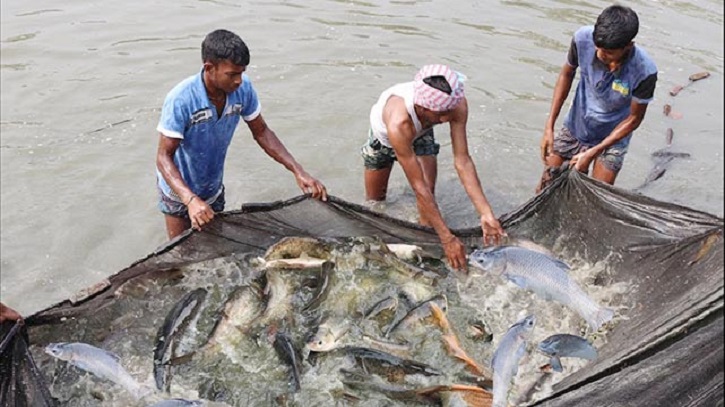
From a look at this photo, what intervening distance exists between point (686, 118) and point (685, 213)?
456 centimetres

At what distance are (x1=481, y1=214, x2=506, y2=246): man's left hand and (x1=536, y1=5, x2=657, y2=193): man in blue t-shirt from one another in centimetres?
83

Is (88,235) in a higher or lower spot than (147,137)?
lower

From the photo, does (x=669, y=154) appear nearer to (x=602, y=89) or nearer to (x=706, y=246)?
(x=602, y=89)

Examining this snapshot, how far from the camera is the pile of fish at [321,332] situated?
344 centimetres

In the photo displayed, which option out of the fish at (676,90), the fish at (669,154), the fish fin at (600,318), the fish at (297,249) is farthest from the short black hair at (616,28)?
the fish at (676,90)

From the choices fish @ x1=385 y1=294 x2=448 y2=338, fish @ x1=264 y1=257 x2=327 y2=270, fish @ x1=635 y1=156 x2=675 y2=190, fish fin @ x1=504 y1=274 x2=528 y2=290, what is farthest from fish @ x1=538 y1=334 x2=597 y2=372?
fish @ x1=635 y1=156 x2=675 y2=190

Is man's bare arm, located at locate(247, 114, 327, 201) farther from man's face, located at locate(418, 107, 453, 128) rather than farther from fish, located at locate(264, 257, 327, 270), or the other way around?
man's face, located at locate(418, 107, 453, 128)

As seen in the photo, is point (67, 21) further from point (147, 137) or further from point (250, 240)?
point (250, 240)

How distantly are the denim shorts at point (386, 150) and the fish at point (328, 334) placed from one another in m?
1.84

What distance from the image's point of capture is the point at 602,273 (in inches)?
168

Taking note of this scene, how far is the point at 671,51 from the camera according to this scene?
9211mm

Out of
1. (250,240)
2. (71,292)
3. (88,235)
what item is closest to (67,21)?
(88,235)

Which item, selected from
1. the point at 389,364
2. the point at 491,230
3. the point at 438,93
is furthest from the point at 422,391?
the point at 438,93

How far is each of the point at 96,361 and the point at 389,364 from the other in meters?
1.53
